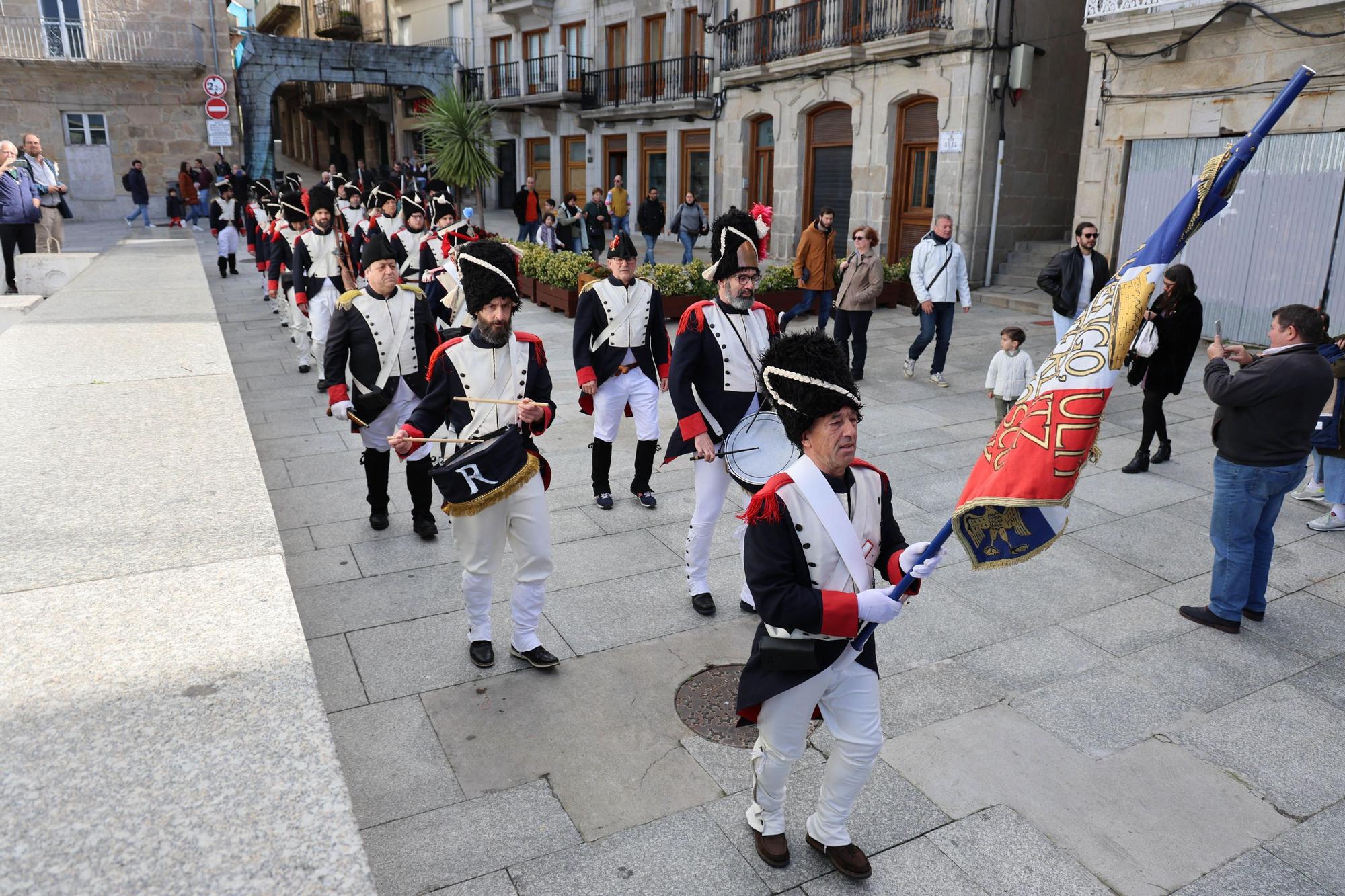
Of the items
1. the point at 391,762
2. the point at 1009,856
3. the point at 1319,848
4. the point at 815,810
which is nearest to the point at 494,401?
the point at 391,762

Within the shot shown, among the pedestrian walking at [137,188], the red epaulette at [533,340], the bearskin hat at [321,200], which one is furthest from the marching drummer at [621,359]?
the pedestrian walking at [137,188]

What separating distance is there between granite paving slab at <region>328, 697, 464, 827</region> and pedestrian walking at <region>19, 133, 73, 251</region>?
1153cm

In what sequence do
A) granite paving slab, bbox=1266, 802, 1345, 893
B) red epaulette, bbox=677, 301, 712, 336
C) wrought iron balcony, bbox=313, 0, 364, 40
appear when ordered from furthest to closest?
wrought iron balcony, bbox=313, 0, 364, 40, red epaulette, bbox=677, 301, 712, 336, granite paving slab, bbox=1266, 802, 1345, 893

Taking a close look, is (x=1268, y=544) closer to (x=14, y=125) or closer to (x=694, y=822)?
(x=694, y=822)

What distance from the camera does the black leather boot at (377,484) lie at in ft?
20.3

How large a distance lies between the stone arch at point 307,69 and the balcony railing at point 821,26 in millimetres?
16197

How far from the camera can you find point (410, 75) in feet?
113

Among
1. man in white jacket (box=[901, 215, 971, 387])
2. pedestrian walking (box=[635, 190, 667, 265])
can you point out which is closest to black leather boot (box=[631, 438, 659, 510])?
man in white jacket (box=[901, 215, 971, 387])

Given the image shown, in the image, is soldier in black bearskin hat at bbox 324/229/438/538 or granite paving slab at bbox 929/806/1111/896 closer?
granite paving slab at bbox 929/806/1111/896

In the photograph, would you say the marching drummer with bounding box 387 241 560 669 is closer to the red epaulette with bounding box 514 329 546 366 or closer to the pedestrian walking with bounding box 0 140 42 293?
the red epaulette with bounding box 514 329 546 366

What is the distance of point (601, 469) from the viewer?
6801 millimetres

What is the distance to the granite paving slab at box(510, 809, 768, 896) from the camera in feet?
10.2

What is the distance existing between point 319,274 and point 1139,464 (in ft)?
26.6

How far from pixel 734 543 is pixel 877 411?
3855mm
